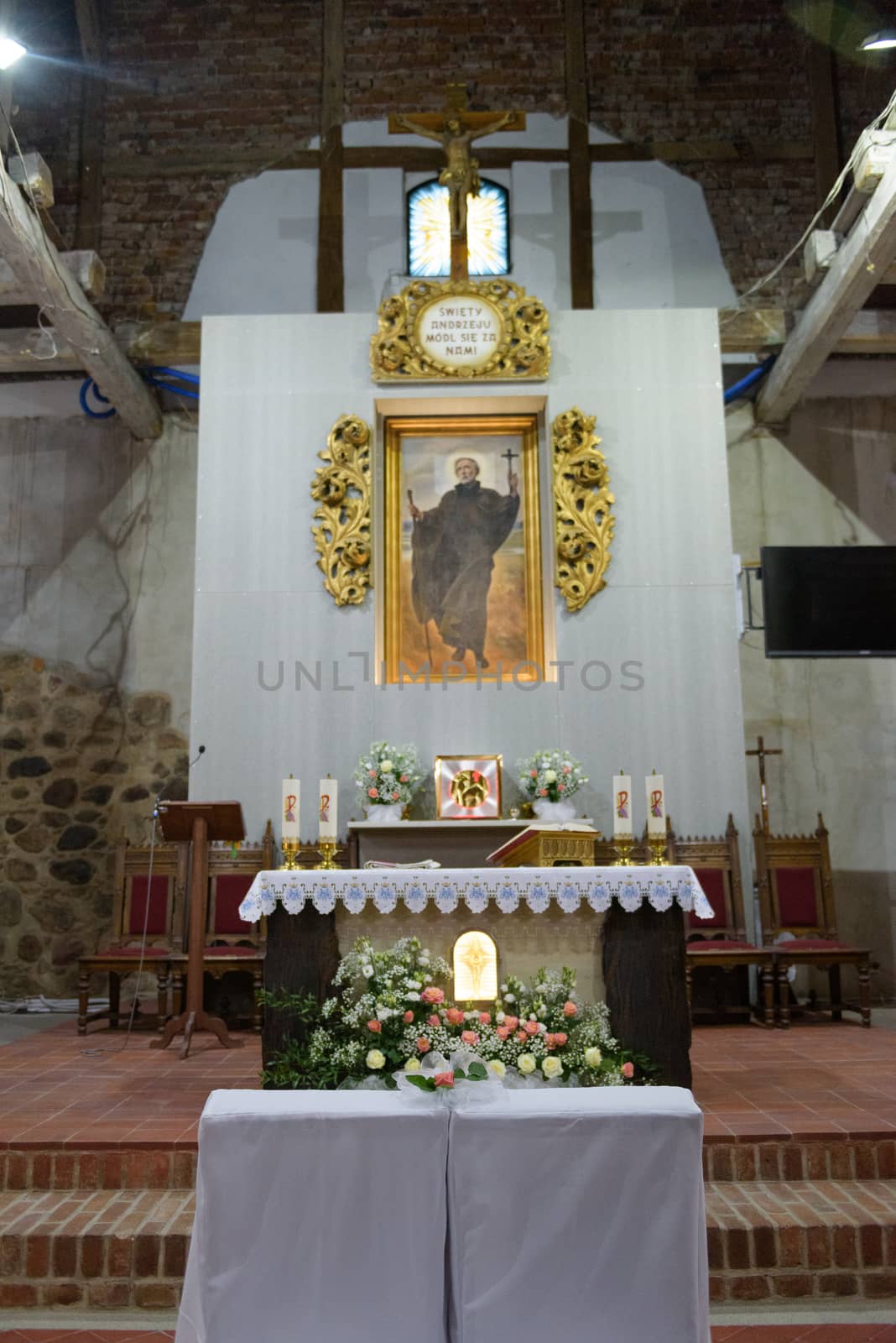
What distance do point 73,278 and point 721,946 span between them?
606 centimetres

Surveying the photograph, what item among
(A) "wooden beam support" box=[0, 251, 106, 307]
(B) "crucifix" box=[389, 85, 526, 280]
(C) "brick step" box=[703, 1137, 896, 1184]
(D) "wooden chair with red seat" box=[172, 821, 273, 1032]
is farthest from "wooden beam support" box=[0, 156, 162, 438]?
(C) "brick step" box=[703, 1137, 896, 1184]

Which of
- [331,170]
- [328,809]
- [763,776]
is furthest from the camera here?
[331,170]

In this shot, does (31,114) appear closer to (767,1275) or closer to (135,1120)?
(135,1120)

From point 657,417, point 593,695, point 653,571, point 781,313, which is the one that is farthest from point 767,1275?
point 781,313

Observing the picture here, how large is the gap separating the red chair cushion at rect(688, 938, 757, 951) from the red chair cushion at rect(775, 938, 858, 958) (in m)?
0.20

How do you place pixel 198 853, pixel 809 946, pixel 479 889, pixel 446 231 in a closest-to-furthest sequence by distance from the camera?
1. pixel 479 889
2. pixel 198 853
3. pixel 809 946
4. pixel 446 231

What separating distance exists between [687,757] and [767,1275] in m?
4.02

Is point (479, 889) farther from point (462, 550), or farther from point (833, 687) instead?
point (833, 687)

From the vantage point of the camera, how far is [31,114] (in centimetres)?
994

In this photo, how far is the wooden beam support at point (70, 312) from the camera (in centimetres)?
680

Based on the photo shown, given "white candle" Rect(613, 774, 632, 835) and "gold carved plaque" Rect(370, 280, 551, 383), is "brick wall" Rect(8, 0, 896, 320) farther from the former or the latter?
"white candle" Rect(613, 774, 632, 835)

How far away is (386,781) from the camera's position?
23.1ft

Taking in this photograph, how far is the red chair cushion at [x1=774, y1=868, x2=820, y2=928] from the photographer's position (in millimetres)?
7434

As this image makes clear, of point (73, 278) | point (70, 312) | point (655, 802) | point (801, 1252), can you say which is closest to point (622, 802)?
point (655, 802)
